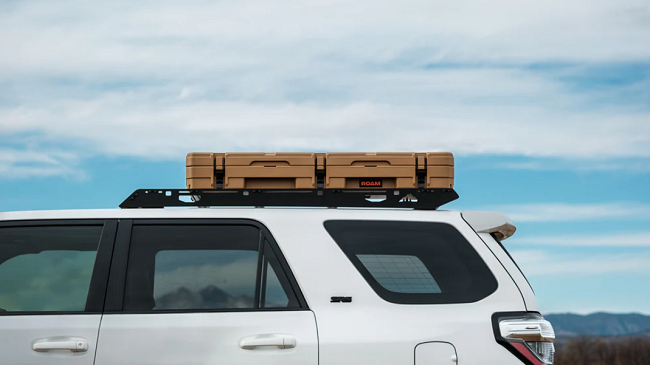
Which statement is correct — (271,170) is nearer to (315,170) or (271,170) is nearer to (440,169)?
(315,170)

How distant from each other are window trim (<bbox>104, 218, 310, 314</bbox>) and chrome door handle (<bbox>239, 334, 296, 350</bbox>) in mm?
176

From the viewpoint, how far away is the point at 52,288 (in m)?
4.58

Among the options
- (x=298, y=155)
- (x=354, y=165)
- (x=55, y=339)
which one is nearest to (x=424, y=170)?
(x=354, y=165)

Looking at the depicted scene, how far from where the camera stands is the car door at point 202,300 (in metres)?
4.23

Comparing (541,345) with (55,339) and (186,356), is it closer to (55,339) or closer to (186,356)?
(186,356)

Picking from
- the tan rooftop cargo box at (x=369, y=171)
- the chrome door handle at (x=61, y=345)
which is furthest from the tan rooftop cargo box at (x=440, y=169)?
the chrome door handle at (x=61, y=345)

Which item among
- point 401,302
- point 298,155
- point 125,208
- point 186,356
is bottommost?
point 186,356

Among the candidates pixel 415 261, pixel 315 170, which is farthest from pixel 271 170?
pixel 415 261

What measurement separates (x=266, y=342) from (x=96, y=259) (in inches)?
47.8

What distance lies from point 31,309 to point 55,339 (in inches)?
12.6

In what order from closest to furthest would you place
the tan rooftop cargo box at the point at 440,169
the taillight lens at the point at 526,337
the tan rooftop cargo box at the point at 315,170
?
the taillight lens at the point at 526,337 → the tan rooftop cargo box at the point at 440,169 → the tan rooftop cargo box at the point at 315,170

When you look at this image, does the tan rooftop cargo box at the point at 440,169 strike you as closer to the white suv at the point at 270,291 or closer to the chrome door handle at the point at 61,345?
the white suv at the point at 270,291

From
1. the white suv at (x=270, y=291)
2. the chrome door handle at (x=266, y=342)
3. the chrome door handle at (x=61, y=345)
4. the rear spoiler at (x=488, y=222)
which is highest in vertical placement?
the rear spoiler at (x=488, y=222)

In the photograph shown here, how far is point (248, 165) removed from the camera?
17.3 feet
